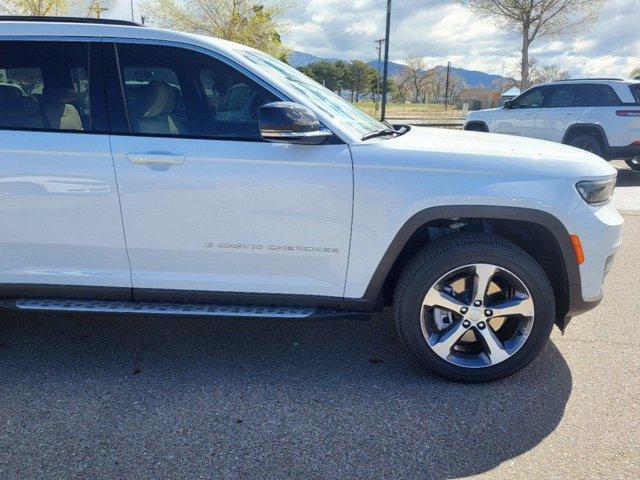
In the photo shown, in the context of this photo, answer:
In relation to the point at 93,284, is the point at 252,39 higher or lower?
higher

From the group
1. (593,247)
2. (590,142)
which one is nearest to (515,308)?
(593,247)

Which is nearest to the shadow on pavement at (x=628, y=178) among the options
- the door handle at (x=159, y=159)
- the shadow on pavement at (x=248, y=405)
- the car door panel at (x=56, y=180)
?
the shadow on pavement at (x=248, y=405)

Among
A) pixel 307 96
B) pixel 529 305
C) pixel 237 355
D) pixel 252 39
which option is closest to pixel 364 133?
pixel 307 96

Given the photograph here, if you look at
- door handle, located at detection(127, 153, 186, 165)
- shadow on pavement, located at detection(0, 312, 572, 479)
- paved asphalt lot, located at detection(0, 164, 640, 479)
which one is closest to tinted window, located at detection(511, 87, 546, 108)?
paved asphalt lot, located at detection(0, 164, 640, 479)

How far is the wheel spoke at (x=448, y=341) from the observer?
2.87 m

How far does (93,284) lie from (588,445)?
2675 mm

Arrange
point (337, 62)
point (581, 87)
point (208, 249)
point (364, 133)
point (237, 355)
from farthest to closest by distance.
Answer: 1. point (337, 62)
2. point (581, 87)
3. point (237, 355)
4. point (364, 133)
5. point (208, 249)

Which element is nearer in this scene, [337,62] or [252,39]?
[252,39]

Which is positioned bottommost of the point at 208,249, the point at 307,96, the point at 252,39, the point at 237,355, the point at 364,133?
the point at 237,355

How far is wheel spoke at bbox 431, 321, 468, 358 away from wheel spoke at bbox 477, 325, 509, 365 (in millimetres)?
114

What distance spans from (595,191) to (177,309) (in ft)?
7.75

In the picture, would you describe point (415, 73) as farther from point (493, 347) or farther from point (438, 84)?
point (493, 347)

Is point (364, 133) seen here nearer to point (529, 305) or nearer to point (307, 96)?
point (307, 96)

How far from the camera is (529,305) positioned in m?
2.83
